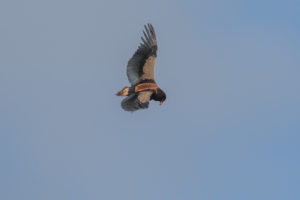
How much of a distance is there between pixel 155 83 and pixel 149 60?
1305 mm

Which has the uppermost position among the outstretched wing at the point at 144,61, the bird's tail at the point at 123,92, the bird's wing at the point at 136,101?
the outstretched wing at the point at 144,61

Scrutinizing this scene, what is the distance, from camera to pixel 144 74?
38219mm

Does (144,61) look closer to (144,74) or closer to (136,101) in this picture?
(144,74)

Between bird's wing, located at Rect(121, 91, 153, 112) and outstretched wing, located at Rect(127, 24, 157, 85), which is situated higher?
outstretched wing, located at Rect(127, 24, 157, 85)

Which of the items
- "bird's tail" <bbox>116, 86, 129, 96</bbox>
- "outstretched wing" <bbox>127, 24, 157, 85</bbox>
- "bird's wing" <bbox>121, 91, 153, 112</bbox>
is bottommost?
"bird's wing" <bbox>121, 91, 153, 112</bbox>

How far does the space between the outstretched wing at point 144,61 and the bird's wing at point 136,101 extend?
1.83m

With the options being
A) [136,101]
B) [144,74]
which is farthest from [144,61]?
[136,101]

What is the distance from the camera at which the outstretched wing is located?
1505 inches

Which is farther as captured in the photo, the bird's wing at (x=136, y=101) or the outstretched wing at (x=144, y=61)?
the outstretched wing at (x=144, y=61)

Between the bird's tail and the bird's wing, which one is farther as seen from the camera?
the bird's tail

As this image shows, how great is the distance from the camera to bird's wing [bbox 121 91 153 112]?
3462 cm

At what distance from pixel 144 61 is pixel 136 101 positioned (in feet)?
12.9

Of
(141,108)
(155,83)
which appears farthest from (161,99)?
(141,108)

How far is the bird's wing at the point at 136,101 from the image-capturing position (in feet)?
114
